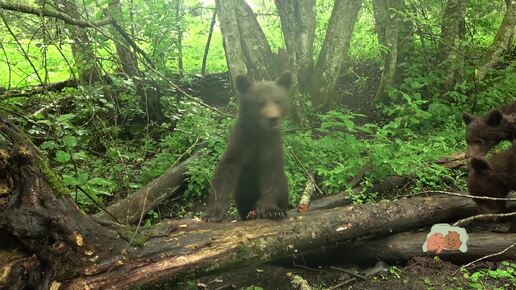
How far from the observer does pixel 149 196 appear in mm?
6688

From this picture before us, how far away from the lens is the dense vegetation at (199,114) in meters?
5.53

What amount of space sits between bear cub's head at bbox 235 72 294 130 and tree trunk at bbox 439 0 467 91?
5.73 meters

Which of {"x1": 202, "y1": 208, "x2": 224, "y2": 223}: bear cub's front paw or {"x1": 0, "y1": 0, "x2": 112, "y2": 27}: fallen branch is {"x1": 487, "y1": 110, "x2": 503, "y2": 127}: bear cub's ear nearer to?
{"x1": 202, "y1": 208, "x2": 224, "y2": 223}: bear cub's front paw

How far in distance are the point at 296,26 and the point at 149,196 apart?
485 cm

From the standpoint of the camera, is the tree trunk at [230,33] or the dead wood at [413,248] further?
the tree trunk at [230,33]

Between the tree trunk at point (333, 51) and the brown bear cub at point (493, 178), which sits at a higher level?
the tree trunk at point (333, 51)

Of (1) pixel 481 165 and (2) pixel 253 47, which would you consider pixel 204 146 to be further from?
(1) pixel 481 165

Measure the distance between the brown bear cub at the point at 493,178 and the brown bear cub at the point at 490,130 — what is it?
59.7 inches

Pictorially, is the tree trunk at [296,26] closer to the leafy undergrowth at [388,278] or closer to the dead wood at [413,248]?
the dead wood at [413,248]

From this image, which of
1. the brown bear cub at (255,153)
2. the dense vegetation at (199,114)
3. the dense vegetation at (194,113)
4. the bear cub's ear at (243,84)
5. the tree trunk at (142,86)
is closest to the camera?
the dense vegetation at (194,113)

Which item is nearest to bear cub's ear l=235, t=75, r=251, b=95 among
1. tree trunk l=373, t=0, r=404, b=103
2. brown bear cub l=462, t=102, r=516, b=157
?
brown bear cub l=462, t=102, r=516, b=157

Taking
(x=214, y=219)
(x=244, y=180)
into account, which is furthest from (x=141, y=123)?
(x=214, y=219)

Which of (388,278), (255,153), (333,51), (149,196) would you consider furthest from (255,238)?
(333,51)

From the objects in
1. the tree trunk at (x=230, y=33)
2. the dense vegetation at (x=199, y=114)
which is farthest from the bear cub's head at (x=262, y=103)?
the tree trunk at (x=230, y=33)
